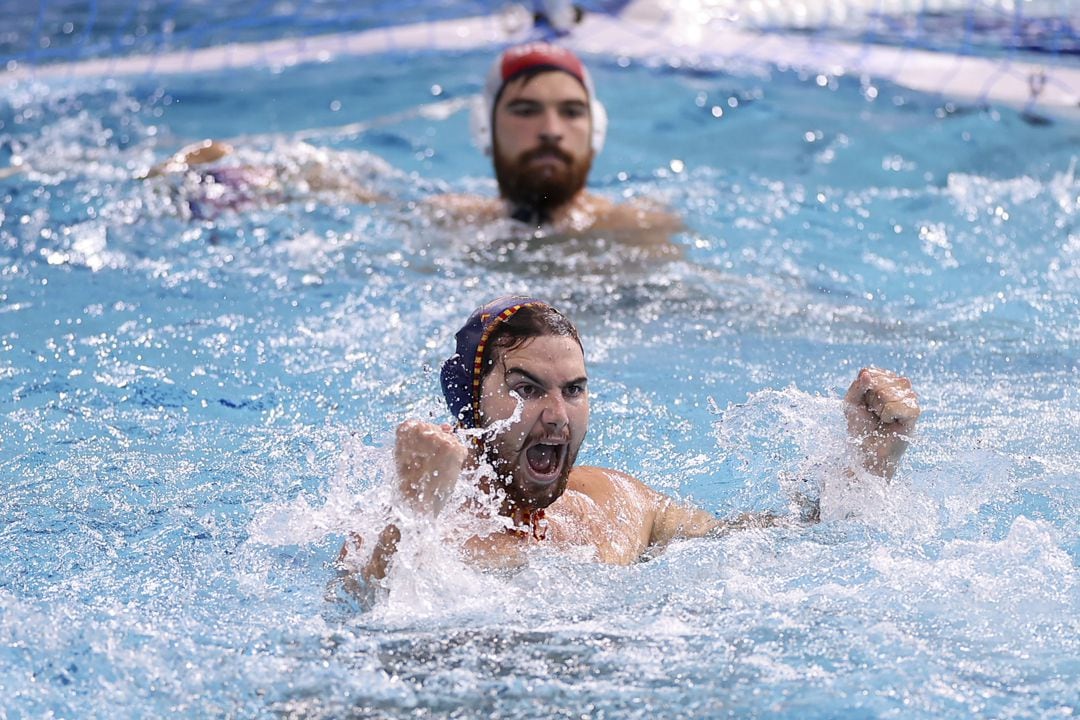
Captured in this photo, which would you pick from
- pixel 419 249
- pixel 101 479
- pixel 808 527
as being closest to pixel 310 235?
pixel 419 249

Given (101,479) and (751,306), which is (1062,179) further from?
(101,479)

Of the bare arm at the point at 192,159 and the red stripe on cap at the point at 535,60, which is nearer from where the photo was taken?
the red stripe on cap at the point at 535,60

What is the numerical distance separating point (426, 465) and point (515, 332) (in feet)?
1.56

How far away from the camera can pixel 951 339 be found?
4809mm

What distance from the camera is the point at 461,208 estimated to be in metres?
5.90

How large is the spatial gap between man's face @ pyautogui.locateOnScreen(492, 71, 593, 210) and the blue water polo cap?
265 cm

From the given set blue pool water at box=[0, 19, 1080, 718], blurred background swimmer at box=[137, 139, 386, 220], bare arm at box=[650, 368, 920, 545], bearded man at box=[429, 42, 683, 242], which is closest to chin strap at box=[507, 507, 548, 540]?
blue pool water at box=[0, 19, 1080, 718]

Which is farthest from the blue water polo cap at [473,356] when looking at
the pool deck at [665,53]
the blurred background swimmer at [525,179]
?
the pool deck at [665,53]

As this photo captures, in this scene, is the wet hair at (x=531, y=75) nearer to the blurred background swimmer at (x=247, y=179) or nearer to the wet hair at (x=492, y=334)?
the blurred background swimmer at (x=247, y=179)

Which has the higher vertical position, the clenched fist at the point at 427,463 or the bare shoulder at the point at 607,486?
the clenched fist at the point at 427,463

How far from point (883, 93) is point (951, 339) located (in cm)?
343

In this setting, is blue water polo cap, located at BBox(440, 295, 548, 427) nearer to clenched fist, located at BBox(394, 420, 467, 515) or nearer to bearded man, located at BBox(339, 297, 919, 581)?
bearded man, located at BBox(339, 297, 919, 581)

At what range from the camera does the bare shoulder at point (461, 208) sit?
5812 millimetres

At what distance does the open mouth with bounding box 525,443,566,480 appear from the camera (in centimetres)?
296
